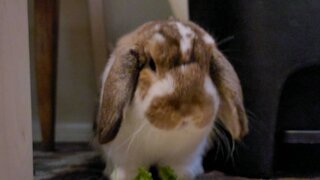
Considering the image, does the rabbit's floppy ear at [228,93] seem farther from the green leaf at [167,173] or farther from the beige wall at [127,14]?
the beige wall at [127,14]

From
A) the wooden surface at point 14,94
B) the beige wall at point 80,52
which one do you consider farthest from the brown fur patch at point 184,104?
the beige wall at point 80,52

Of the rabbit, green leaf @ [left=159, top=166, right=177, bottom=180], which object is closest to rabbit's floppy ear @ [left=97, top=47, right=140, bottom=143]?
the rabbit

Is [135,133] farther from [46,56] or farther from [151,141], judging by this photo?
[46,56]

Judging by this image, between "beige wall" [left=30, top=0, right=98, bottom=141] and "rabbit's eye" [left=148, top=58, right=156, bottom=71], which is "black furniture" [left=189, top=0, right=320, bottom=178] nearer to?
"rabbit's eye" [left=148, top=58, right=156, bottom=71]

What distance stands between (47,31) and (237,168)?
0.67 metres

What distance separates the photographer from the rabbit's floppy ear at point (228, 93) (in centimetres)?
112

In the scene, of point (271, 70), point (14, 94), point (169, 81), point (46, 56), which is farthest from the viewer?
point (46, 56)

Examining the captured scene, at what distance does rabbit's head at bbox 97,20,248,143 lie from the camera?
99 cm

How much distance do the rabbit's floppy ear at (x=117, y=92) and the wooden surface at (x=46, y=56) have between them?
0.55 meters

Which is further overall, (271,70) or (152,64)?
(271,70)

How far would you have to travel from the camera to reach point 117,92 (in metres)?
1.04

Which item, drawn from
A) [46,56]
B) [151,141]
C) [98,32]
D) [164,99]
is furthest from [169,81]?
[98,32]

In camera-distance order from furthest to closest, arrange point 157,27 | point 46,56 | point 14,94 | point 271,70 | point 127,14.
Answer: point 127,14 < point 46,56 < point 271,70 < point 157,27 < point 14,94

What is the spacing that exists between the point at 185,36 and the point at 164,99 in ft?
0.55
